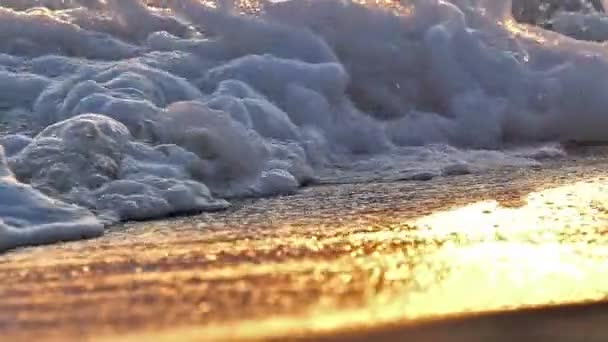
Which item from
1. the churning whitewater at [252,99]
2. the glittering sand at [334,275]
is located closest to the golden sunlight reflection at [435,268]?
the glittering sand at [334,275]

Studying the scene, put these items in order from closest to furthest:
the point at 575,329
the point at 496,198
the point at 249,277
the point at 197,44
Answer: the point at 575,329 < the point at 249,277 < the point at 496,198 < the point at 197,44

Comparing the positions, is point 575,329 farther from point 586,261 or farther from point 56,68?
point 56,68

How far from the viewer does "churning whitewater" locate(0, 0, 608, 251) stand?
2730 mm

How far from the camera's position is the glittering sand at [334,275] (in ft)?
5.54

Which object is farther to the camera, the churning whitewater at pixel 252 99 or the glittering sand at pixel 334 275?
the churning whitewater at pixel 252 99

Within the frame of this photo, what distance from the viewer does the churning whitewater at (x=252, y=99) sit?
2.73 m

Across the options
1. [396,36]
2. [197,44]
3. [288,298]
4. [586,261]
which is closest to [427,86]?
[396,36]

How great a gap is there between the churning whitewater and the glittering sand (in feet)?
0.82

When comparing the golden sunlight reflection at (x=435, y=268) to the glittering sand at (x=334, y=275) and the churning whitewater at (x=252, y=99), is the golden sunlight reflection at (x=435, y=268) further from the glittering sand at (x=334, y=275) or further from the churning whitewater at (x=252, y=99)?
the churning whitewater at (x=252, y=99)

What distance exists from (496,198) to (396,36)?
1.61 meters

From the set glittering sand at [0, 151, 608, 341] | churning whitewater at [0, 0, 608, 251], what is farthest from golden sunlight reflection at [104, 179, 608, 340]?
churning whitewater at [0, 0, 608, 251]

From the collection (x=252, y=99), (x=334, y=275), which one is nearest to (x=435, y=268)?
(x=334, y=275)

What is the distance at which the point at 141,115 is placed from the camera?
10.2 ft

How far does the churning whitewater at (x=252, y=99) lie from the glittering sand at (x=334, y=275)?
251 millimetres
